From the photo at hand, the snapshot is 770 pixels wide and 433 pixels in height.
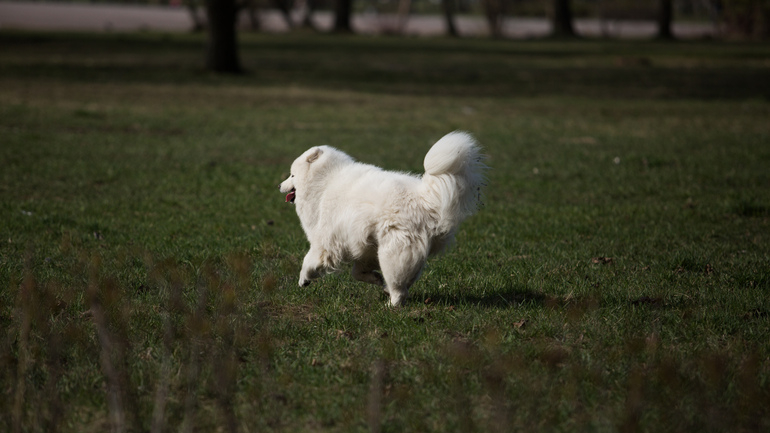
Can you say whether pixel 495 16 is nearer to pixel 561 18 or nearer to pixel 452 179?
pixel 561 18

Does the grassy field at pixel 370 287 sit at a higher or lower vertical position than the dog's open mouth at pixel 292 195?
lower

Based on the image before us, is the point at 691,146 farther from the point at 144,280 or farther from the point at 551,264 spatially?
the point at 144,280

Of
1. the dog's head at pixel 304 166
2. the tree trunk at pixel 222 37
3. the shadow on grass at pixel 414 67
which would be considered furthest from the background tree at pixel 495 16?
the dog's head at pixel 304 166

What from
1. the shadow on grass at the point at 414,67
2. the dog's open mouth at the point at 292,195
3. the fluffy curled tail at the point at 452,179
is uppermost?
the fluffy curled tail at the point at 452,179

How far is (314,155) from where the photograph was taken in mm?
5762

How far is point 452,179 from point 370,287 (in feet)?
5.10

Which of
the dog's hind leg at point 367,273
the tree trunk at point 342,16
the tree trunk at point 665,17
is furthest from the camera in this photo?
the tree trunk at point 342,16

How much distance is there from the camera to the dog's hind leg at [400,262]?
5.18 meters

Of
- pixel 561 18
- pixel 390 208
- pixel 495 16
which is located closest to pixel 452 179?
pixel 390 208

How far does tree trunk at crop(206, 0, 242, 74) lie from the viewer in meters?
24.6

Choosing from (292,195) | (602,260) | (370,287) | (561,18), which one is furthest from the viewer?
(561,18)

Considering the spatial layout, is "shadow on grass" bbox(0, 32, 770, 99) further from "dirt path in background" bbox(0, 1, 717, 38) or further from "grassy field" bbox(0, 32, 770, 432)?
"dirt path in background" bbox(0, 1, 717, 38)

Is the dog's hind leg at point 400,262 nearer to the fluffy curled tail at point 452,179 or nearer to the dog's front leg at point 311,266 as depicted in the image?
the fluffy curled tail at point 452,179

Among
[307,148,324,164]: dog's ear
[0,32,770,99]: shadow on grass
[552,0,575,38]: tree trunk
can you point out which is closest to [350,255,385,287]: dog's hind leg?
[307,148,324,164]: dog's ear
